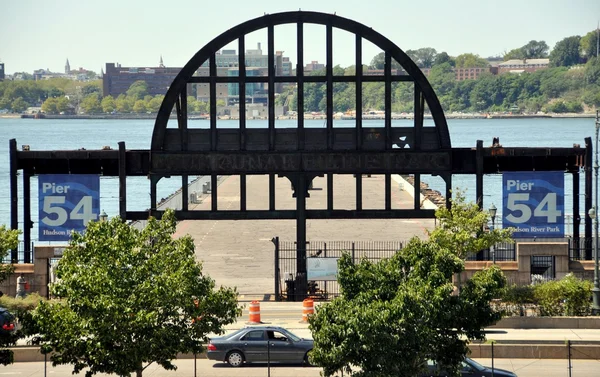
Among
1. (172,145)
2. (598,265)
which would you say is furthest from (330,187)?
(598,265)

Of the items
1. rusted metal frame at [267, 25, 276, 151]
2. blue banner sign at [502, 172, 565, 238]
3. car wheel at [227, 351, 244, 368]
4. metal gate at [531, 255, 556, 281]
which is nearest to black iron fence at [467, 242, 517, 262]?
blue banner sign at [502, 172, 565, 238]

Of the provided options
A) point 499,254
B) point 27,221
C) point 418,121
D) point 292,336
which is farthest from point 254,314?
point 499,254

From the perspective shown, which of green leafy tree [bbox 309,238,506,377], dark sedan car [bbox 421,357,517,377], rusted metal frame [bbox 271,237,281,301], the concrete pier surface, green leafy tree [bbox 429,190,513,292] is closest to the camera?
green leafy tree [bbox 309,238,506,377]

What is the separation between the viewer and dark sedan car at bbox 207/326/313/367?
3044cm

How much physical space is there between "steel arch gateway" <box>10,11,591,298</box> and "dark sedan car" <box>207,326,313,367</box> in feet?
33.2

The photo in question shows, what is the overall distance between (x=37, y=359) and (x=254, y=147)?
1264 cm

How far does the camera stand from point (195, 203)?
279 ft

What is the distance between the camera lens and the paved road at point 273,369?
29641 mm

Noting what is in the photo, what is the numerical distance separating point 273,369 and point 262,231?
1643 inches

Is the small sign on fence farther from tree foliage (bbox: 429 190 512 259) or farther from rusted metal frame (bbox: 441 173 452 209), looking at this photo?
rusted metal frame (bbox: 441 173 452 209)

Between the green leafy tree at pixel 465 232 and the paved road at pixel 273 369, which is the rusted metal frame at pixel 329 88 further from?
the paved road at pixel 273 369

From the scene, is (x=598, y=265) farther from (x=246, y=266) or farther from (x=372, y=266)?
(x=246, y=266)

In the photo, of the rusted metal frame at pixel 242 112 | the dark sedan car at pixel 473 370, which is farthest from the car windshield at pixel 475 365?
the rusted metal frame at pixel 242 112

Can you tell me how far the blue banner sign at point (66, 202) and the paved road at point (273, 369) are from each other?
1143 cm
